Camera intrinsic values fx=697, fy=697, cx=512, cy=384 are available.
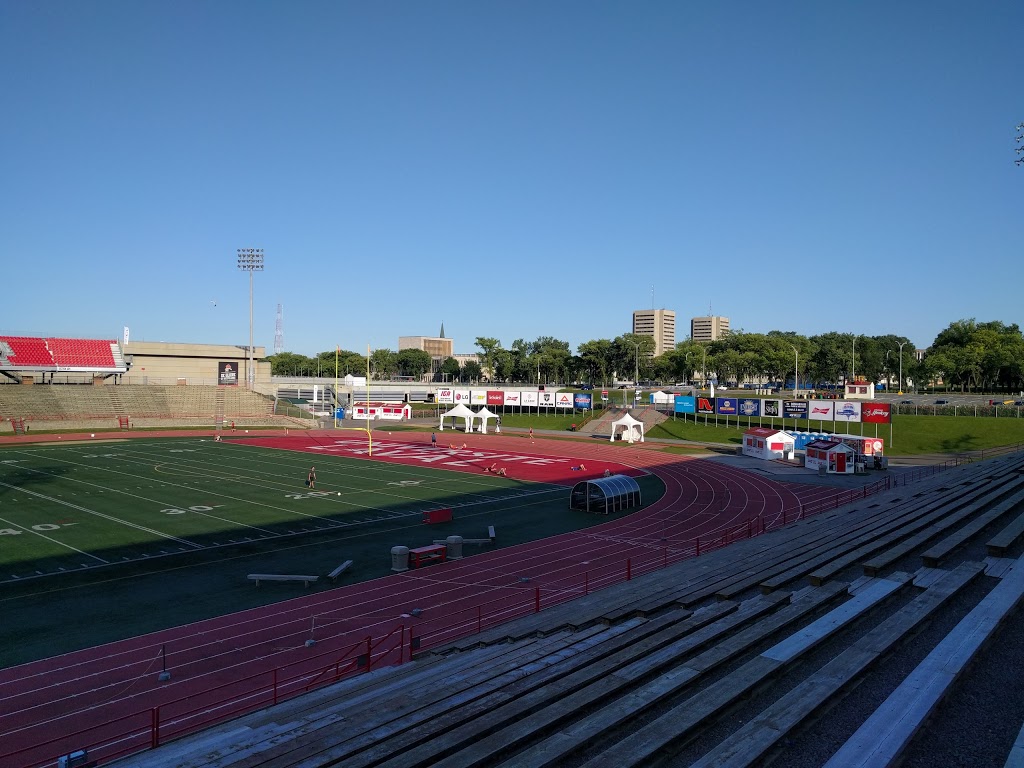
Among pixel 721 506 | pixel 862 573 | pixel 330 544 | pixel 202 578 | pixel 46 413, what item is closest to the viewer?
pixel 862 573

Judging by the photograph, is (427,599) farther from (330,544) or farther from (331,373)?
(331,373)

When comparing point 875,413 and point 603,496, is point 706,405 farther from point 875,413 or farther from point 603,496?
point 603,496

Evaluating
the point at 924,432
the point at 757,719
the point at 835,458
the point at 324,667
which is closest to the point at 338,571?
the point at 324,667

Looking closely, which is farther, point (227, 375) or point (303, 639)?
point (227, 375)

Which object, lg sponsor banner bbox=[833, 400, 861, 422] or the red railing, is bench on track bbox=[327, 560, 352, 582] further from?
lg sponsor banner bbox=[833, 400, 861, 422]

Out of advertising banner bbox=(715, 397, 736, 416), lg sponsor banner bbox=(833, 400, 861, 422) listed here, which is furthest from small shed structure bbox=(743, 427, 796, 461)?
advertising banner bbox=(715, 397, 736, 416)

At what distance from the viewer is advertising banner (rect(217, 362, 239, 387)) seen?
101 metres

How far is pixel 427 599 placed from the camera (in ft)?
70.7

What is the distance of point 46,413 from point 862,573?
8550 cm

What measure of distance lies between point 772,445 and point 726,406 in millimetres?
19636

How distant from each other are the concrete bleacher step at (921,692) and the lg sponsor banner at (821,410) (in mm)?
55639

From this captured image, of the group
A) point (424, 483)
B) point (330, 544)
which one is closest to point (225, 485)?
point (424, 483)

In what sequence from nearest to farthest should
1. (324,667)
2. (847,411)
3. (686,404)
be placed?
(324,667) < (847,411) < (686,404)

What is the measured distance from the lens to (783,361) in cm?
13412
